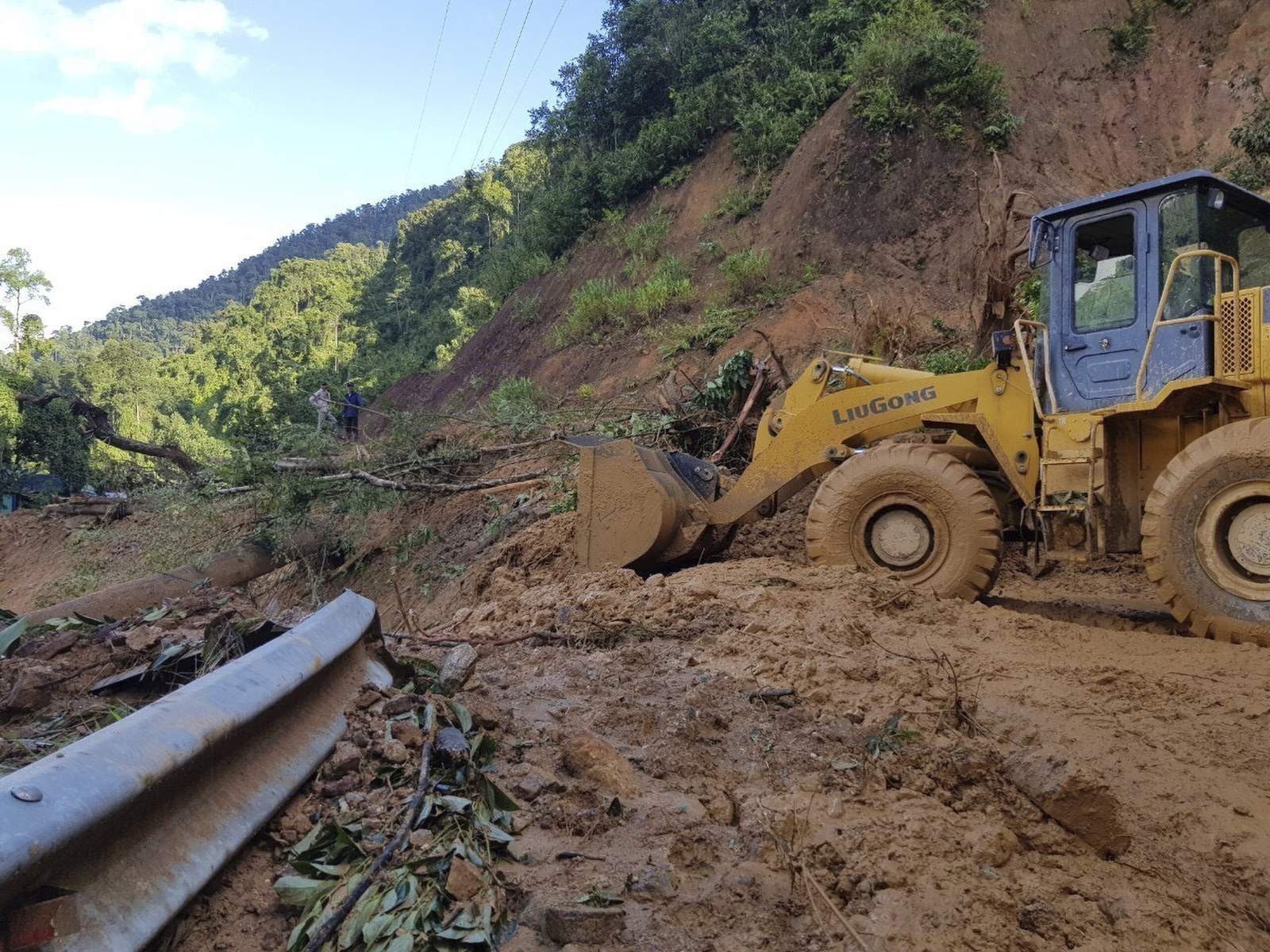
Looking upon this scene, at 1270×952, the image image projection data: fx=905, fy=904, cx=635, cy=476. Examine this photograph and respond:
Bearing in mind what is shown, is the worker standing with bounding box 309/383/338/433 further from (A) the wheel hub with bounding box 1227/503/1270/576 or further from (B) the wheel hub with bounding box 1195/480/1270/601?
(A) the wheel hub with bounding box 1227/503/1270/576

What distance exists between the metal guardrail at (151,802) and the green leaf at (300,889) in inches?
5.6

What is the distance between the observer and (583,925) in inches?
81.7

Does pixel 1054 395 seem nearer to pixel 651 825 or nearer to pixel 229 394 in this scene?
pixel 651 825

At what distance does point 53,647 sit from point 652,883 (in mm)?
2760

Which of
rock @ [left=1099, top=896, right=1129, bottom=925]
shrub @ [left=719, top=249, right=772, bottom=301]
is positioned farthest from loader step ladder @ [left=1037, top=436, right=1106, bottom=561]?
shrub @ [left=719, top=249, right=772, bottom=301]

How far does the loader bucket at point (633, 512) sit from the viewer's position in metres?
7.32

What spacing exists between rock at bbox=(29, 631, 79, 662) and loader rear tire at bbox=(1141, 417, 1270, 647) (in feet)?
18.3

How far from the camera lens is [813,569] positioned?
646 cm

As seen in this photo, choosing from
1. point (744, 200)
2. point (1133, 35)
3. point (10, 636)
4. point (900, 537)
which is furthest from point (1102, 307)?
point (1133, 35)

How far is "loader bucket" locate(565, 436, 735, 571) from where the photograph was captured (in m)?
7.32

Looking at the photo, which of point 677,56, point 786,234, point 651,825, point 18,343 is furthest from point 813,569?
point 18,343

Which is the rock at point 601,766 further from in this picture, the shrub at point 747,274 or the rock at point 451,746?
the shrub at point 747,274

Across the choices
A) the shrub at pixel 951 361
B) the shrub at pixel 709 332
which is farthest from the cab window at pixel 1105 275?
the shrub at pixel 709 332

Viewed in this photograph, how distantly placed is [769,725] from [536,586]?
4.26m
